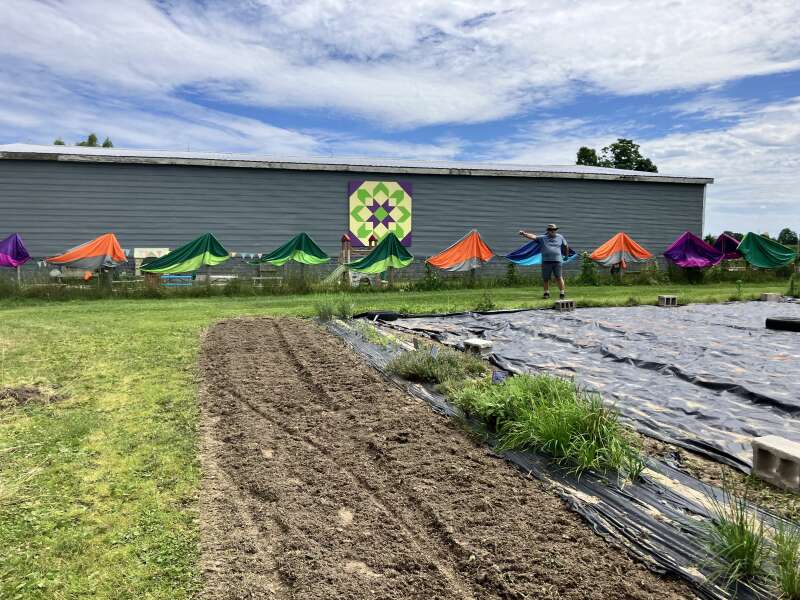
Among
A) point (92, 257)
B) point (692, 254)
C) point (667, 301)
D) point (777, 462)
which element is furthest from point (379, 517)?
point (692, 254)

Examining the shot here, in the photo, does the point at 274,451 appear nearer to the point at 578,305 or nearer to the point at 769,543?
the point at 769,543

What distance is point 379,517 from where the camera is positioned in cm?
273

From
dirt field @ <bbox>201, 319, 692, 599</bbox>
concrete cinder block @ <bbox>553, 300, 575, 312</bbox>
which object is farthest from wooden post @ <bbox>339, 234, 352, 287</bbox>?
dirt field @ <bbox>201, 319, 692, 599</bbox>

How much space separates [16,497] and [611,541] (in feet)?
9.77

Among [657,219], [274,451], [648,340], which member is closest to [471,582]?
[274,451]

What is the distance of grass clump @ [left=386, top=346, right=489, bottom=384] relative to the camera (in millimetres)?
4833

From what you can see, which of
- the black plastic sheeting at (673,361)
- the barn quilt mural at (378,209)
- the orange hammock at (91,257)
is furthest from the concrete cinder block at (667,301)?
the orange hammock at (91,257)

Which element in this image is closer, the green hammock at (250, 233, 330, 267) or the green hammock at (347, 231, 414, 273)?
the green hammock at (347, 231, 414, 273)

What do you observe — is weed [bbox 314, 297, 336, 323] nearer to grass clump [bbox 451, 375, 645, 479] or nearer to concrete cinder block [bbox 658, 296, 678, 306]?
grass clump [bbox 451, 375, 645, 479]

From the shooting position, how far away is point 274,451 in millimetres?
3598

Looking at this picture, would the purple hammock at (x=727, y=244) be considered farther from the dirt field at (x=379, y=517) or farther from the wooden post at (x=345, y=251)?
the dirt field at (x=379, y=517)

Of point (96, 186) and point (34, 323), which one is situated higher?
point (96, 186)

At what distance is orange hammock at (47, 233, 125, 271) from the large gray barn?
9.00 feet

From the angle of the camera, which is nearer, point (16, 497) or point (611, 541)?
point (611, 541)
